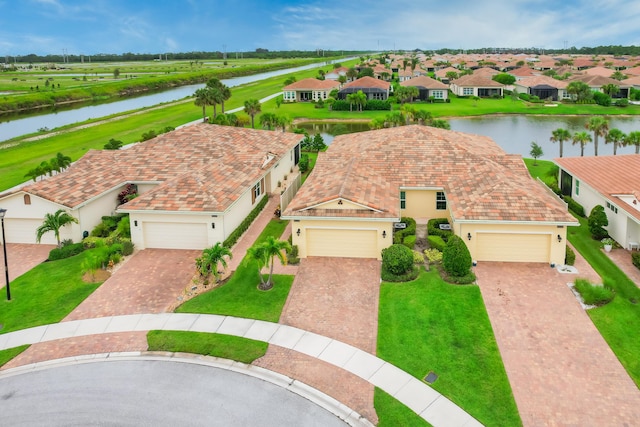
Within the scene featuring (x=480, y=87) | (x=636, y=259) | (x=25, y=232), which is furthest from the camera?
(x=480, y=87)

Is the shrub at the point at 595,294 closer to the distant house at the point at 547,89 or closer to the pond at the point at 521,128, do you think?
the pond at the point at 521,128

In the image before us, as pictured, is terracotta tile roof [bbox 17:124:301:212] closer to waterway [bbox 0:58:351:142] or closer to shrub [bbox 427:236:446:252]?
shrub [bbox 427:236:446:252]

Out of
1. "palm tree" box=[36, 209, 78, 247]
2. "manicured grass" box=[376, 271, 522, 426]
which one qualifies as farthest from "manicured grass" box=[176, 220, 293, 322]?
"palm tree" box=[36, 209, 78, 247]

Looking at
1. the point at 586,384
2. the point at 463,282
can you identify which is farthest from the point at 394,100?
the point at 586,384

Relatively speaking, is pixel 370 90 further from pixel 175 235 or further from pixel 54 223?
pixel 54 223

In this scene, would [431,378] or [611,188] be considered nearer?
[431,378]

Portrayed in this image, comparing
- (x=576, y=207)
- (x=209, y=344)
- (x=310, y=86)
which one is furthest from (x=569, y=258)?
(x=310, y=86)
